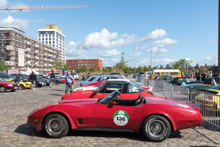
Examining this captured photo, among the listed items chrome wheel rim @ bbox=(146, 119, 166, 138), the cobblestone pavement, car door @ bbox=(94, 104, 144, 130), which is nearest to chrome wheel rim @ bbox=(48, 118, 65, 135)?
the cobblestone pavement

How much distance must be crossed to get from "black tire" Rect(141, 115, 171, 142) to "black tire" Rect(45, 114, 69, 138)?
5.86 feet

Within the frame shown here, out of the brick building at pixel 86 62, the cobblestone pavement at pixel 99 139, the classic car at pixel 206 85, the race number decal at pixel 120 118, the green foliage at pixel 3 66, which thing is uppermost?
the brick building at pixel 86 62

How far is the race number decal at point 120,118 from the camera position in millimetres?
4621

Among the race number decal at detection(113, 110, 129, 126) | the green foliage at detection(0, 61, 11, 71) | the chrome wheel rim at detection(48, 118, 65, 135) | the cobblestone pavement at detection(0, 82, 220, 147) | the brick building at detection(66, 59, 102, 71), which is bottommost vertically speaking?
the cobblestone pavement at detection(0, 82, 220, 147)

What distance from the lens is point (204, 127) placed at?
6035 mm

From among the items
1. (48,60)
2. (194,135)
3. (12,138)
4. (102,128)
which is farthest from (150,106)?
(48,60)

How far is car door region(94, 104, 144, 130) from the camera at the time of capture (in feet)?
15.1

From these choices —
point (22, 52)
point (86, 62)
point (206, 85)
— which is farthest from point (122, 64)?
point (86, 62)

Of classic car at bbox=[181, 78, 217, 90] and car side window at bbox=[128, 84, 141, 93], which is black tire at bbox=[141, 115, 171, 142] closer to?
car side window at bbox=[128, 84, 141, 93]

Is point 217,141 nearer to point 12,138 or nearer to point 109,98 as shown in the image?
point 109,98

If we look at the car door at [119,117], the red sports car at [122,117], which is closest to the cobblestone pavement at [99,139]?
the red sports car at [122,117]

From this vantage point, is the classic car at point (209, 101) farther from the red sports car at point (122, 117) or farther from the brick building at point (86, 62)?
the brick building at point (86, 62)

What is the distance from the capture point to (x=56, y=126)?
190 inches

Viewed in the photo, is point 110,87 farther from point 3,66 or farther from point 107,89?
point 3,66
